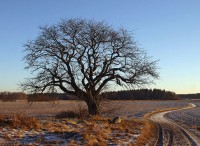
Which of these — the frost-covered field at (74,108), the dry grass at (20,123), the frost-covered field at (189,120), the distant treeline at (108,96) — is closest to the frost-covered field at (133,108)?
the frost-covered field at (74,108)

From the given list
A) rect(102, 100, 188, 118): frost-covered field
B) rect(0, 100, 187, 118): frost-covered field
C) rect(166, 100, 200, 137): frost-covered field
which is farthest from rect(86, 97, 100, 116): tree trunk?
rect(166, 100, 200, 137): frost-covered field

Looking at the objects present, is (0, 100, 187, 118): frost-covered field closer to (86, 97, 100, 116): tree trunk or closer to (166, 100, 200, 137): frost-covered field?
(86, 97, 100, 116): tree trunk

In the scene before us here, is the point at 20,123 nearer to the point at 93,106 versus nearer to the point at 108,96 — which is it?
the point at 93,106

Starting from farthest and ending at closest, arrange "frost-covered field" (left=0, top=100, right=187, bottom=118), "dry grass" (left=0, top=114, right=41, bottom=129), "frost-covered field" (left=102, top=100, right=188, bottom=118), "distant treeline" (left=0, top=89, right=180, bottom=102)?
"frost-covered field" (left=102, top=100, right=188, bottom=118) < "frost-covered field" (left=0, top=100, right=187, bottom=118) < "distant treeline" (left=0, top=89, right=180, bottom=102) < "dry grass" (left=0, top=114, right=41, bottom=129)

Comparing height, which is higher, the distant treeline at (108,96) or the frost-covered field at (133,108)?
the distant treeline at (108,96)

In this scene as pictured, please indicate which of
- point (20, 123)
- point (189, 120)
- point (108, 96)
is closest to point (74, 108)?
point (108, 96)

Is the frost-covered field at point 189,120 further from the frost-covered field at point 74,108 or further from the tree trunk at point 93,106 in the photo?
the tree trunk at point 93,106

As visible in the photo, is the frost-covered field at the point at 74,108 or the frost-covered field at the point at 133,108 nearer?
the frost-covered field at the point at 74,108

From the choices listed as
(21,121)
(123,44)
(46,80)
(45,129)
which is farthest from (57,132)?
(123,44)

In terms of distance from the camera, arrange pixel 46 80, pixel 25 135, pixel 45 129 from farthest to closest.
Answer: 1. pixel 46 80
2. pixel 45 129
3. pixel 25 135

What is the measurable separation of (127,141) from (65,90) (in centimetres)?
1623

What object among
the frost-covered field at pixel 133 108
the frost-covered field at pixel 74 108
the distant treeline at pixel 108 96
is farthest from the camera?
the frost-covered field at pixel 133 108

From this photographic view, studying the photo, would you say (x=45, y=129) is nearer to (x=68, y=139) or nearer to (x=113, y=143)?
(x=68, y=139)

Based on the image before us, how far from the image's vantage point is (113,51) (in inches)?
1388
